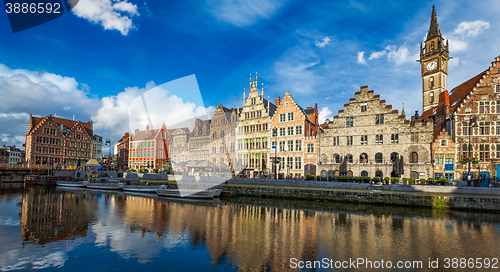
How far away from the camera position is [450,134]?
39.3 meters

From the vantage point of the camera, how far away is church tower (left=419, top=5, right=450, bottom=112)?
70750 mm

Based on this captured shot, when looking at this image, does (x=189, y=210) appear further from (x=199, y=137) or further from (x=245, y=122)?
(x=199, y=137)

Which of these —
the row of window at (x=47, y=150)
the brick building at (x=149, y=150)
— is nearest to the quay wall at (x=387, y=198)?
the brick building at (x=149, y=150)

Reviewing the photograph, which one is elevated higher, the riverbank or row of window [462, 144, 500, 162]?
row of window [462, 144, 500, 162]

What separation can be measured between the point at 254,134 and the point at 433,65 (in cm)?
5304

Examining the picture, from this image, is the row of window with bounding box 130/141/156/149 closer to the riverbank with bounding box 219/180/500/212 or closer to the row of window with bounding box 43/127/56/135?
the row of window with bounding box 43/127/56/135

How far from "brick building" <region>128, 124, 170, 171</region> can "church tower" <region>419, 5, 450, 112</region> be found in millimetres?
70088

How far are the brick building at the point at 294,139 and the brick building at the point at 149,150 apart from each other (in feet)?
106

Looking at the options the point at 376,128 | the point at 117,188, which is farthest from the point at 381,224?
the point at 117,188

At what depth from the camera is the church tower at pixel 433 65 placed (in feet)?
232

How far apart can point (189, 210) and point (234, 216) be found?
5736 millimetres

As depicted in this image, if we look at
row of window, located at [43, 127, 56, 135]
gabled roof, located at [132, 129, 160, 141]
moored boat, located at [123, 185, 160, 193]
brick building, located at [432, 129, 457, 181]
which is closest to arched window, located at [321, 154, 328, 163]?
brick building, located at [432, 129, 457, 181]

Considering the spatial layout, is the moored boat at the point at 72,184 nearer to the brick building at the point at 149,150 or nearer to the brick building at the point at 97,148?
the brick building at the point at 149,150

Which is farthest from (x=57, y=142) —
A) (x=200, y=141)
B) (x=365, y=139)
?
(x=365, y=139)
